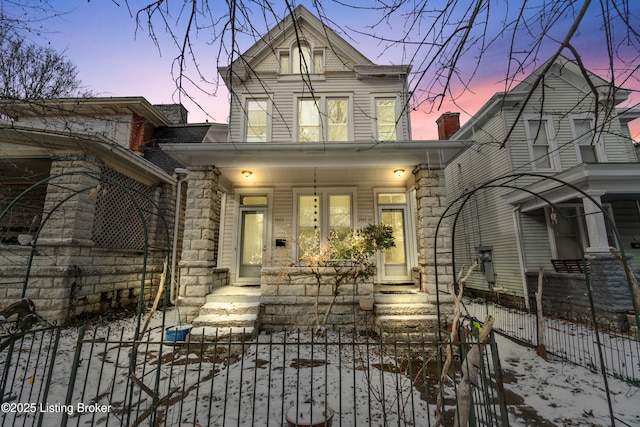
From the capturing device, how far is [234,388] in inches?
151

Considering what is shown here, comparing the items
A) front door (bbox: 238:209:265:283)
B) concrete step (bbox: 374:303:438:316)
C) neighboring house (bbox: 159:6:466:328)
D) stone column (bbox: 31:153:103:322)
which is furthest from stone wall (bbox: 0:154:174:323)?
concrete step (bbox: 374:303:438:316)

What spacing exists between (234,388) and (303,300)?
8.66 ft

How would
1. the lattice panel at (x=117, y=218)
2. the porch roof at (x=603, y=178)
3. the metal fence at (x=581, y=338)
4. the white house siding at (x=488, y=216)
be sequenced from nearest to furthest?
the metal fence at (x=581, y=338) < the porch roof at (x=603, y=178) < the lattice panel at (x=117, y=218) < the white house siding at (x=488, y=216)

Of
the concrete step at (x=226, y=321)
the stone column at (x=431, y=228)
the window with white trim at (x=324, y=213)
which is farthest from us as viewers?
the window with white trim at (x=324, y=213)

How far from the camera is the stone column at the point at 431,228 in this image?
6.20 m

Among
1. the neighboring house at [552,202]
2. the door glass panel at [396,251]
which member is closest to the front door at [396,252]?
the door glass panel at [396,251]

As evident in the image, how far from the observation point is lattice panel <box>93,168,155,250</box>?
7730 millimetres

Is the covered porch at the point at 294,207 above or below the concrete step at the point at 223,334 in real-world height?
above

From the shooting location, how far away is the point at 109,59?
2.69 metres

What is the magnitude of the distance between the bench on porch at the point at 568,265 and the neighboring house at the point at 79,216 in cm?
1054

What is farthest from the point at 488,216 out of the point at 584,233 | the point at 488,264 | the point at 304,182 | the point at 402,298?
the point at 304,182

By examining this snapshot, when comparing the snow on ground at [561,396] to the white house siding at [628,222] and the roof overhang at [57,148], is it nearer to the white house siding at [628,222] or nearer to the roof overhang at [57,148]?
the white house siding at [628,222]

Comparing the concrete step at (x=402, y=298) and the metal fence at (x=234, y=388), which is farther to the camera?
the concrete step at (x=402, y=298)

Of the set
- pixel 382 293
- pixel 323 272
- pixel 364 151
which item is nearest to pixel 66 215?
pixel 323 272
